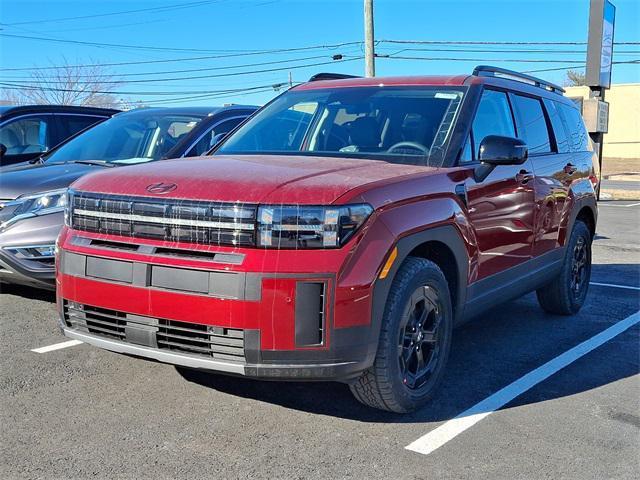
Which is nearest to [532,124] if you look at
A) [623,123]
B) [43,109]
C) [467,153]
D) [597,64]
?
[467,153]

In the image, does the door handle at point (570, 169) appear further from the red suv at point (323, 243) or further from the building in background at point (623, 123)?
the building in background at point (623, 123)

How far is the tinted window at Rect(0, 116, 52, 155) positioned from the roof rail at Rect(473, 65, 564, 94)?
19.5 ft

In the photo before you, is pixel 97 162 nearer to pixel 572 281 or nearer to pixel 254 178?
pixel 254 178

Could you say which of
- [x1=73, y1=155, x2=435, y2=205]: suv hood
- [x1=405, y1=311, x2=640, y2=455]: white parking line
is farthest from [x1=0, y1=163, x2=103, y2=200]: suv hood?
[x1=405, y1=311, x2=640, y2=455]: white parking line

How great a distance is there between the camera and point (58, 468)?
3.11 metres

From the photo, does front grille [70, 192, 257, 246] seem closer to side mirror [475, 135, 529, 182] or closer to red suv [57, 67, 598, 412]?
red suv [57, 67, 598, 412]

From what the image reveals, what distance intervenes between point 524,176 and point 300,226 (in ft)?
7.85

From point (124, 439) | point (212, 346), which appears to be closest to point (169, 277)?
point (212, 346)

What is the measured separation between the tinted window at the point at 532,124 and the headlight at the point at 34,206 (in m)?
3.69

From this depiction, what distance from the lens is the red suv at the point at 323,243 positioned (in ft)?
10.4

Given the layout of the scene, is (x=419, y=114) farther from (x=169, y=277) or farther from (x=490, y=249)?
(x=169, y=277)

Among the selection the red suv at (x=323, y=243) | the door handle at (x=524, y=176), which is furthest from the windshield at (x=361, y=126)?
the door handle at (x=524, y=176)

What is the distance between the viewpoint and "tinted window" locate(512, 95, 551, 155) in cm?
522

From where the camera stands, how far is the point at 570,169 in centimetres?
588
